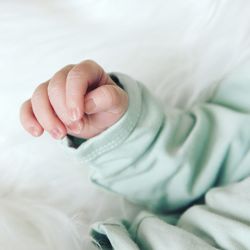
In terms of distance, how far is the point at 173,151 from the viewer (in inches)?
26.0

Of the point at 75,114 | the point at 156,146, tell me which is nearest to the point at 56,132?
the point at 75,114

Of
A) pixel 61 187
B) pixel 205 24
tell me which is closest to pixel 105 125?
pixel 61 187

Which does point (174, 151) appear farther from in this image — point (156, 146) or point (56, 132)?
point (56, 132)

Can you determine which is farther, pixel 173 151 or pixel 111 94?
pixel 173 151

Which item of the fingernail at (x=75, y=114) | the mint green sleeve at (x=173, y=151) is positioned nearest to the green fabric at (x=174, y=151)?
the mint green sleeve at (x=173, y=151)

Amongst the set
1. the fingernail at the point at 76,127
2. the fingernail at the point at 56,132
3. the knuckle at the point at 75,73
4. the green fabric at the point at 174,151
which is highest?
the knuckle at the point at 75,73

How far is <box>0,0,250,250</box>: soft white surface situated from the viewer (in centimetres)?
66

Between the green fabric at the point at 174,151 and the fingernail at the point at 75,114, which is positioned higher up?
the fingernail at the point at 75,114

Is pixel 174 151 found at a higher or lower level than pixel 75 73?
lower

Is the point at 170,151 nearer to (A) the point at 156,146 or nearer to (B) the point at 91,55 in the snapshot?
(A) the point at 156,146

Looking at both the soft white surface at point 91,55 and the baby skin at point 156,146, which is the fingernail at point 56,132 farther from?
the soft white surface at point 91,55

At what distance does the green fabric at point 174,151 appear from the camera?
63 centimetres

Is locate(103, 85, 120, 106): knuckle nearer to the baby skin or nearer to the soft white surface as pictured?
the baby skin

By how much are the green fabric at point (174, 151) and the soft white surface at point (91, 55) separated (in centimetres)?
4
